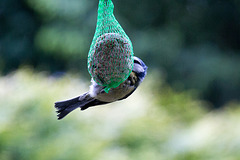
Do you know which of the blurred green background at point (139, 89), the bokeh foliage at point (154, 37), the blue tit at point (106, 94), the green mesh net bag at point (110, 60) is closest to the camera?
A: the green mesh net bag at point (110, 60)

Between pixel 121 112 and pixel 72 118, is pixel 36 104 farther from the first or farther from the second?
pixel 121 112

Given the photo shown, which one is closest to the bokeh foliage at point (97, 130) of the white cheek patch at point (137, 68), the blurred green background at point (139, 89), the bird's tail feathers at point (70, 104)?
the blurred green background at point (139, 89)

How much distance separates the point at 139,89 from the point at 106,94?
3.49 m

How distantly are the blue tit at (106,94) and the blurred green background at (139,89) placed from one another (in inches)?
60.4

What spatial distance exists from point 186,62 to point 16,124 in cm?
464

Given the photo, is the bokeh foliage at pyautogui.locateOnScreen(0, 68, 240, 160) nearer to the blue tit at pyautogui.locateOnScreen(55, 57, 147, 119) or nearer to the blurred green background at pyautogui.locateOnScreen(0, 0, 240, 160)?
the blurred green background at pyautogui.locateOnScreen(0, 0, 240, 160)

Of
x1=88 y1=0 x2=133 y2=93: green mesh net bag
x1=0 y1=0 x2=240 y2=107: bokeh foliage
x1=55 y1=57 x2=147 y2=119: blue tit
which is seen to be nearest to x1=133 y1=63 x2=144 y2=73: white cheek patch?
x1=55 y1=57 x2=147 y2=119: blue tit

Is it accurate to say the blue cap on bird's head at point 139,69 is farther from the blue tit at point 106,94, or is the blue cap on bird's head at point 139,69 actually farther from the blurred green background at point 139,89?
the blurred green background at point 139,89

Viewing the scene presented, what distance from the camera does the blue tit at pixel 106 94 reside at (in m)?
1.53

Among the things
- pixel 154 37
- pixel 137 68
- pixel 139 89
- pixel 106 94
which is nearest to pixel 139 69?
pixel 137 68

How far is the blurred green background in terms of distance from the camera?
331cm

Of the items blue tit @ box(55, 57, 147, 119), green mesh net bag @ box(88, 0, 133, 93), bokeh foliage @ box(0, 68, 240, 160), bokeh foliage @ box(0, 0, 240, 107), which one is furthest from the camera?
bokeh foliage @ box(0, 0, 240, 107)

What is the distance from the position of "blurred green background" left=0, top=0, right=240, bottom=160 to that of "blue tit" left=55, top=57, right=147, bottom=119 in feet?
5.03

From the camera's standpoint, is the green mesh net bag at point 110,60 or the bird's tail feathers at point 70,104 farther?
the bird's tail feathers at point 70,104
